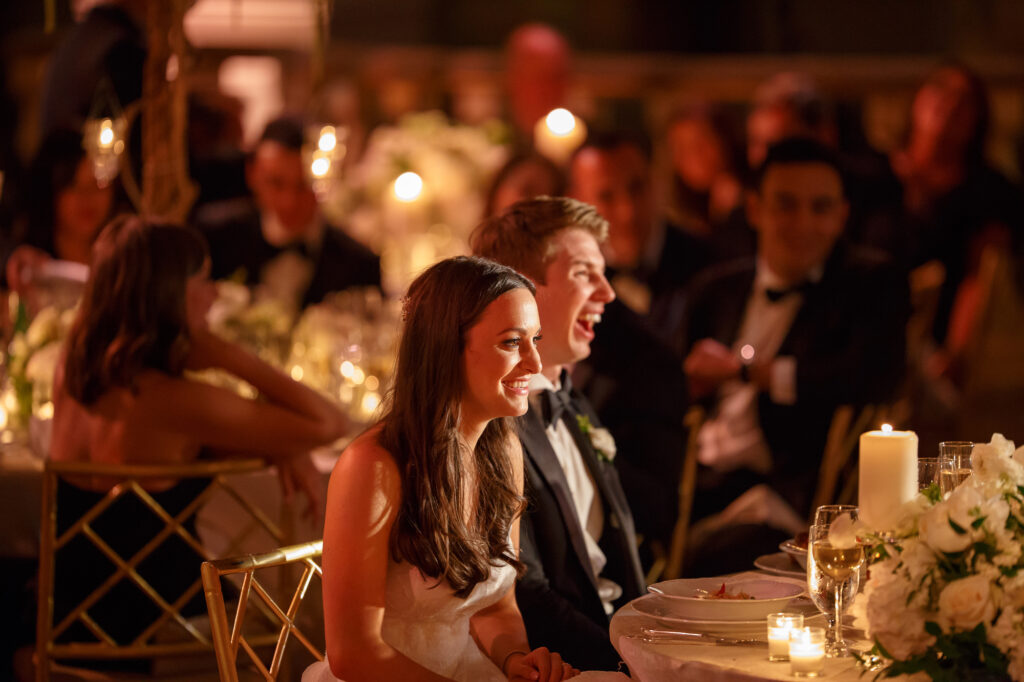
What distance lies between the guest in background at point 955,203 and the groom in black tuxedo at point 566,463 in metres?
4.31

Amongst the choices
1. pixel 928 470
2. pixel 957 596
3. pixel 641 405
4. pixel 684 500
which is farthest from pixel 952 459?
pixel 684 500

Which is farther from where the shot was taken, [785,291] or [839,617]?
[785,291]

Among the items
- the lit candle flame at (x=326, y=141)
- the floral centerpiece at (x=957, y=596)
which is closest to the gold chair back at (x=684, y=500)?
the lit candle flame at (x=326, y=141)

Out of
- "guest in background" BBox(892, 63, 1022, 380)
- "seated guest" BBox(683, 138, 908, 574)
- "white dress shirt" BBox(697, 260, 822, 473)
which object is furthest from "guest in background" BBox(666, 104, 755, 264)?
"seated guest" BBox(683, 138, 908, 574)

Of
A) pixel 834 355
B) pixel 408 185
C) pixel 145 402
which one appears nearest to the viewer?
pixel 145 402

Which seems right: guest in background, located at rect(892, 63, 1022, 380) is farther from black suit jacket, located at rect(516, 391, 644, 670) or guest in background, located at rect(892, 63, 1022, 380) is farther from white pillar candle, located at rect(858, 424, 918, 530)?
white pillar candle, located at rect(858, 424, 918, 530)

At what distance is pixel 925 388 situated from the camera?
263 inches

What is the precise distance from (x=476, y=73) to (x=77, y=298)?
683 centimetres

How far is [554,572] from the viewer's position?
2758mm

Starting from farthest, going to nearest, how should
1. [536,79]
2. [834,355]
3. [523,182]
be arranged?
[536,79]
[523,182]
[834,355]

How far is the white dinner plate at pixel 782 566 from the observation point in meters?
2.60

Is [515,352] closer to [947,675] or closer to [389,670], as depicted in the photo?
[389,670]

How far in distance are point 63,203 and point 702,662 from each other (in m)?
3.83

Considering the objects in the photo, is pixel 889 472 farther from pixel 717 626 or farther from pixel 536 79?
pixel 536 79
